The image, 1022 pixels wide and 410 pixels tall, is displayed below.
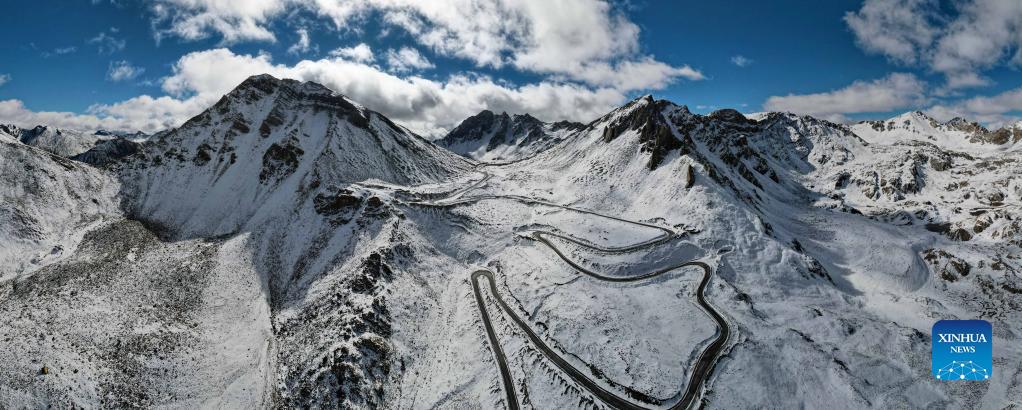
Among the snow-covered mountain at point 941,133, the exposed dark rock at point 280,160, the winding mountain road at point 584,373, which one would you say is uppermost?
the snow-covered mountain at point 941,133

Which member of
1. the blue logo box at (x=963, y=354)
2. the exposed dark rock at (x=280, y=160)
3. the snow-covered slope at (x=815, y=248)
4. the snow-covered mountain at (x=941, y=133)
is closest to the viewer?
the blue logo box at (x=963, y=354)

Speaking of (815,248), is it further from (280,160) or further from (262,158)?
(262,158)

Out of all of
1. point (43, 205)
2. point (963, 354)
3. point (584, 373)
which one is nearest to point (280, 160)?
point (43, 205)

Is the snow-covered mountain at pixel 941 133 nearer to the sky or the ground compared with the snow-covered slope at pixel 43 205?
nearer to the sky

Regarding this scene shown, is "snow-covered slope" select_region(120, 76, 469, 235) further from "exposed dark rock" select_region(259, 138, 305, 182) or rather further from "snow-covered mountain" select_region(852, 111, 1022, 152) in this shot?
"snow-covered mountain" select_region(852, 111, 1022, 152)

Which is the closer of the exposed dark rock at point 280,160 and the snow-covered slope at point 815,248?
the snow-covered slope at point 815,248

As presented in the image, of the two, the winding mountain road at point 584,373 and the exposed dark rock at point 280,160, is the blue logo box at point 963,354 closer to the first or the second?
the winding mountain road at point 584,373

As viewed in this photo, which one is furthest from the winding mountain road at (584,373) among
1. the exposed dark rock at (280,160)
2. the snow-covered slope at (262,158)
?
the exposed dark rock at (280,160)

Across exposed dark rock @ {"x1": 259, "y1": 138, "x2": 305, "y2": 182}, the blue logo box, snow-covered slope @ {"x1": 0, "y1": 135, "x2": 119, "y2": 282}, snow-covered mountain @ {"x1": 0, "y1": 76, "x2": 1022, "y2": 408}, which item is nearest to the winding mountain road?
snow-covered mountain @ {"x1": 0, "y1": 76, "x2": 1022, "y2": 408}
